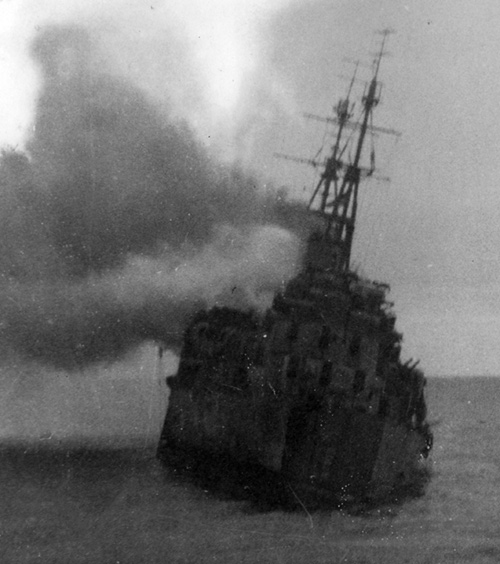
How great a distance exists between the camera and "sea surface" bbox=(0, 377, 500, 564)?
4.52 meters

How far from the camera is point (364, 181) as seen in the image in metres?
4.93

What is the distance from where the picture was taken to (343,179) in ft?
15.6

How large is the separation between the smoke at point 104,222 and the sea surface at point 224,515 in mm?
598

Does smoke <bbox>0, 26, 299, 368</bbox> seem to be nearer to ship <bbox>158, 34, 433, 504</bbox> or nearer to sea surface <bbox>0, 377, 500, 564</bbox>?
ship <bbox>158, 34, 433, 504</bbox>

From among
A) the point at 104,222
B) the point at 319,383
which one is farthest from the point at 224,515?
the point at 104,222

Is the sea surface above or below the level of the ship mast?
below

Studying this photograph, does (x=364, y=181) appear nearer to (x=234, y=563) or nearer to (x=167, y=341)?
(x=167, y=341)

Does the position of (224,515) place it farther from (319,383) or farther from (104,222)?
(104,222)

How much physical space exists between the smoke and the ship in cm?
24

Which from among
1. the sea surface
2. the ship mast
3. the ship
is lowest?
the sea surface

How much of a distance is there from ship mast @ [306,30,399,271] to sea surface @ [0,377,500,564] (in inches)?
35.3

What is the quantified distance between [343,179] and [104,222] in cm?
123

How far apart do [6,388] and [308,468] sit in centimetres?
155

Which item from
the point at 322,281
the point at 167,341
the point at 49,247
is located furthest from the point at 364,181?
the point at 49,247
